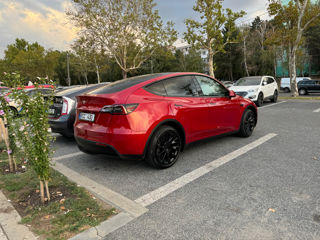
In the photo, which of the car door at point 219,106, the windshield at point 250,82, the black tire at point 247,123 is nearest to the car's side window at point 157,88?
the car door at point 219,106

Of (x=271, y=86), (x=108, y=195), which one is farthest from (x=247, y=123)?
(x=271, y=86)

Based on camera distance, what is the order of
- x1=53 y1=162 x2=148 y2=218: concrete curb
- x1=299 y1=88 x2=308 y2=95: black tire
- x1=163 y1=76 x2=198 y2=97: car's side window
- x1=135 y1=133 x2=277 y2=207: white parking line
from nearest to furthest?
x1=53 y1=162 x2=148 y2=218: concrete curb → x1=135 y1=133 x2=277 y2=207: white parking line → x1=163 y1=76 x2=198 y2=97: car's side window → x1=299 y1=88 x2=308 y2=95: black tire

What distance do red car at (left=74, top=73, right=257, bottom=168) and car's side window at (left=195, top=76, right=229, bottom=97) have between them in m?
0.02

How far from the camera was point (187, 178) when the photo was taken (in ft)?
11.7

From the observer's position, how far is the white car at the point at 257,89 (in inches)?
495

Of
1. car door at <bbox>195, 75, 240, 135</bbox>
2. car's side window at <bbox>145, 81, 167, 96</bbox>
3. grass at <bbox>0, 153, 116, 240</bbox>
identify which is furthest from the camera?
car door at <bbox>195, 75, 240, 135</bbox>

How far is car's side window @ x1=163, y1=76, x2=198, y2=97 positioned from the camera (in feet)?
13.5

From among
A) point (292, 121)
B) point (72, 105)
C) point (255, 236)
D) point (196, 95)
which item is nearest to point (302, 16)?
point (292, 121)

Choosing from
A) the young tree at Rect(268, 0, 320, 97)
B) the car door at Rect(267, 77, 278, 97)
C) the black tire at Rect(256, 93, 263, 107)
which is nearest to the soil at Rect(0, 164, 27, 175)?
the black tire at Rect(256, 93, 263, 107)

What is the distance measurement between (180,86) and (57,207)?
8.97ft

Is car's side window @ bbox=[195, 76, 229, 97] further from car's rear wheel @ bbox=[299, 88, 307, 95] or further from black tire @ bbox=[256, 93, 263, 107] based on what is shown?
car's rear wheel @ bbox=[299, 88, 307, 95]

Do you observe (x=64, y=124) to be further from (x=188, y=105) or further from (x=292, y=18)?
(x=292, y=18)

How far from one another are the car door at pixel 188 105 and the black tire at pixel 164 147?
0.86 ft

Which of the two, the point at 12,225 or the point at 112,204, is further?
the point at 112,204
